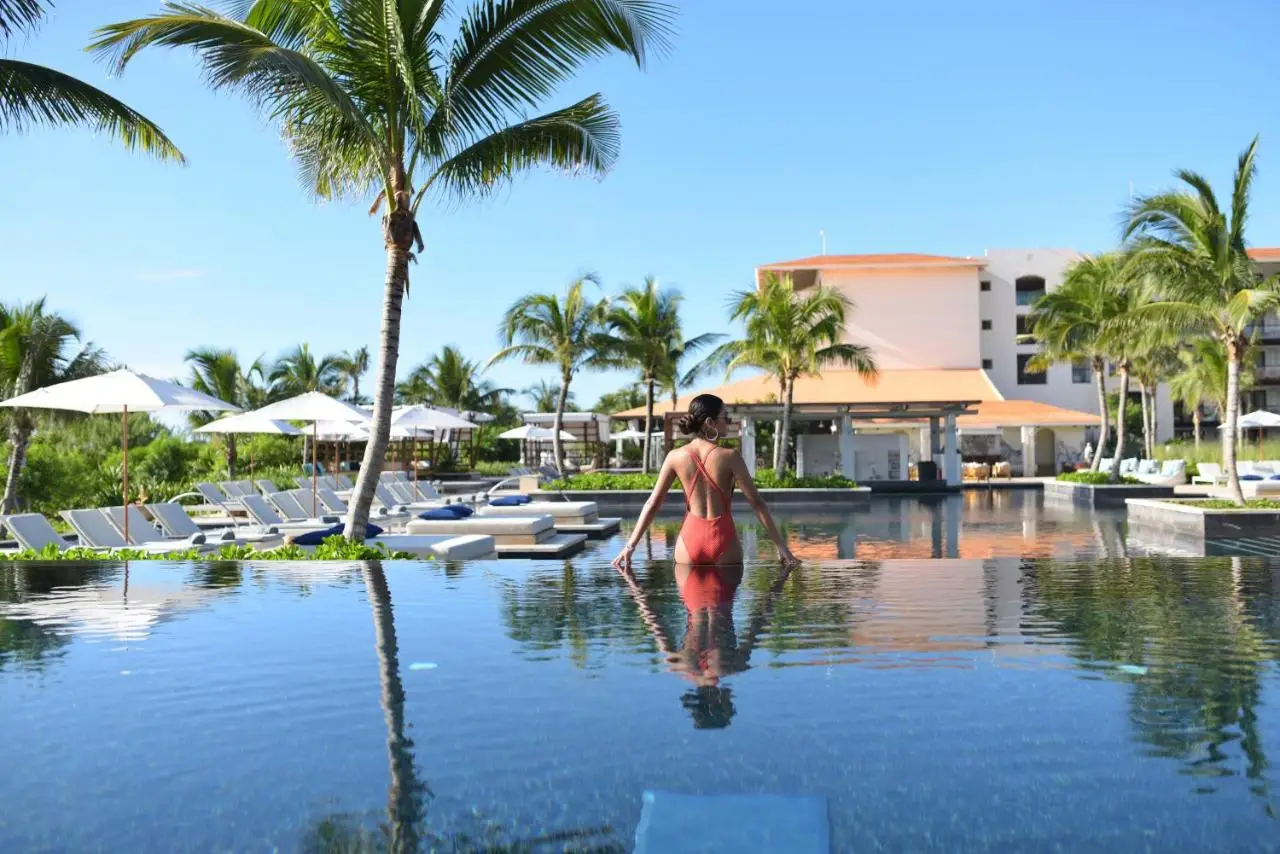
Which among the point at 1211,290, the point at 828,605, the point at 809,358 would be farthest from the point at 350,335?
the point at 828,605

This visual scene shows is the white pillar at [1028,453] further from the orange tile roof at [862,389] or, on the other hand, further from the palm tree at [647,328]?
the palm tree at [647,328]

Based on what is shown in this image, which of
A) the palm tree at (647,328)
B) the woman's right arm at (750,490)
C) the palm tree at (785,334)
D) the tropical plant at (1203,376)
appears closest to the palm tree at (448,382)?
the palm tree at (647,328)

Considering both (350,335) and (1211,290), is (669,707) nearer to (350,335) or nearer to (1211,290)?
(1211,290)

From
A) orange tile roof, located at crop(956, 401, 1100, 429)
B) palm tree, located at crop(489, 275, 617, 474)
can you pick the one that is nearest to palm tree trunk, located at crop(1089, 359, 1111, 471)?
orange tile roof, located at crop(956, 401, 1100, 429)

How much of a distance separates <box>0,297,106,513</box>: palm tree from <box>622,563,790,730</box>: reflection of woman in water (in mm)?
14669

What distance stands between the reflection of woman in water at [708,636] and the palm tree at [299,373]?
126 feet

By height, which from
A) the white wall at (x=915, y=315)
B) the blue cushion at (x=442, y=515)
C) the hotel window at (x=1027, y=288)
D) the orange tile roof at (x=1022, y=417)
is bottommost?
the blue cushion at (x=442, y=515)

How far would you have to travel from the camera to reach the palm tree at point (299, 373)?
43.4 meters

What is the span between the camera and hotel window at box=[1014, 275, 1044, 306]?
5288 cm

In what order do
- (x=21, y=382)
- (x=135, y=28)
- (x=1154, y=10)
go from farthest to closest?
(x=21, y=382), (x=1154, y=10), (x=135, y=28)

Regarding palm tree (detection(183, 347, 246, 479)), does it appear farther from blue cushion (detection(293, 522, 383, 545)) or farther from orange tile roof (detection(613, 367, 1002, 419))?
blue cushion (detection(293, 522, 383, 545))

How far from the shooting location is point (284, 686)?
4.55m

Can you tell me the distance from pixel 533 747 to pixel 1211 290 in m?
17.5

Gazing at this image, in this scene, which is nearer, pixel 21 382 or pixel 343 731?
pixel 343 731
